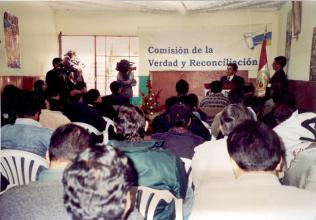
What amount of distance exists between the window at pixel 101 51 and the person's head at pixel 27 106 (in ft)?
17.3

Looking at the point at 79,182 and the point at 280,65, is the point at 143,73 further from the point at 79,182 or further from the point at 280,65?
the point at 79,182

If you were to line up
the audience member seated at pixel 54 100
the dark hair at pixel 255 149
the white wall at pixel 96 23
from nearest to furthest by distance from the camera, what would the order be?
the dark hair at pixel 255 149
the audience member seated at pixel 54 100
the white wall at pixel 96 23

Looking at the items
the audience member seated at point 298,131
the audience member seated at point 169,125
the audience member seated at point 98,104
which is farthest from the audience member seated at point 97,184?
the audience member seated at point 98,104

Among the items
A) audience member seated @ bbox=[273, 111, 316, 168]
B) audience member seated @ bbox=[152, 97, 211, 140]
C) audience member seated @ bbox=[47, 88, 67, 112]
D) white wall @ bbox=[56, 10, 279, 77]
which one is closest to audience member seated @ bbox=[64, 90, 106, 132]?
audience member seated @ bbox=[47, 88, 67, 112]

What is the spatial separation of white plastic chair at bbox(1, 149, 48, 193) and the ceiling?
4.87 metres

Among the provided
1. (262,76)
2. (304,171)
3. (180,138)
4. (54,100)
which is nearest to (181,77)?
(262,76)

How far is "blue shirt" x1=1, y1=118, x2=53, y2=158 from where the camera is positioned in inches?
86.3

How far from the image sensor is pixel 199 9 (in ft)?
24.1

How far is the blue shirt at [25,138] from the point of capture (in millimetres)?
2192

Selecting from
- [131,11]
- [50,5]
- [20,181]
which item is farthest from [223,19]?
[20,181]

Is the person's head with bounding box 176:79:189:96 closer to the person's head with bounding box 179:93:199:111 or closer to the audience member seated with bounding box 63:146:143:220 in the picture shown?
the person's head with bounding box 179:93:199:111

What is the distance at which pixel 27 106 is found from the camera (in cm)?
251

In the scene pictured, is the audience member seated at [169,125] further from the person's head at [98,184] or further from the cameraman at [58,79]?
the person's head at [98,184]

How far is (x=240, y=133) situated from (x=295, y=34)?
484 centimetres
